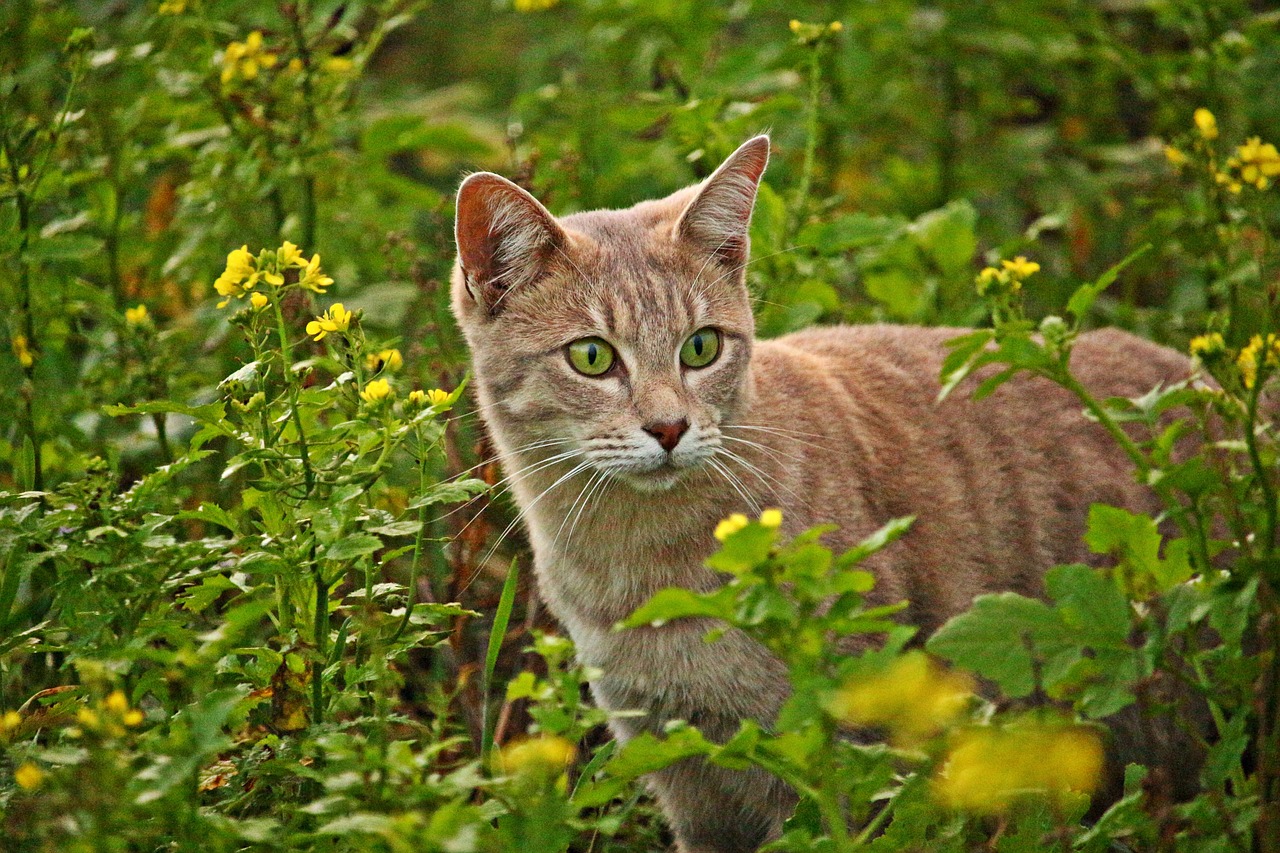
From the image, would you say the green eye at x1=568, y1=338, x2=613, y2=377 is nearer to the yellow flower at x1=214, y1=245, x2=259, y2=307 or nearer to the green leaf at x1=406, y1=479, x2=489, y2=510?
the green leaf at x1=406, y1=479, x2=489, y2=510

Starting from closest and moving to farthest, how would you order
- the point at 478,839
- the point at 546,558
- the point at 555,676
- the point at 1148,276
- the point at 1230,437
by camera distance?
the point at 478,839, the point at 555,676, the point at 1230,437, the point at 546,558, the point at 1148,276

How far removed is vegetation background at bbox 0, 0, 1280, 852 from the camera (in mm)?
1798

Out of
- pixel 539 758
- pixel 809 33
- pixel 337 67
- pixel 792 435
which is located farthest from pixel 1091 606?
pixel 337 67

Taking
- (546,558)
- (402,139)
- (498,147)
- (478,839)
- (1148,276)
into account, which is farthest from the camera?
(498,147)

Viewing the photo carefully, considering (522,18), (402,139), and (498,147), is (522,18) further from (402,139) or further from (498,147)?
(402,139)

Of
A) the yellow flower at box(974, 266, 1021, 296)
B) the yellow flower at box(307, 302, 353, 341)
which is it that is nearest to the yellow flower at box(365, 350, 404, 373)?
the yellow flower at box(307, 302, 353, 341)

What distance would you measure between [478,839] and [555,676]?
26cm

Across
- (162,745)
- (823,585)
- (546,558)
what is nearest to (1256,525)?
(823,585)

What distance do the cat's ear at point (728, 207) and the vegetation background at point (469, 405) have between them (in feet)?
1.35

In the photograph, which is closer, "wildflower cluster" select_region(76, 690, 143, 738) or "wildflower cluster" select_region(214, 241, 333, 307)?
"wildflower cluster" select_region(76, 690, 143, 738)

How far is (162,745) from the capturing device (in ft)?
5.54

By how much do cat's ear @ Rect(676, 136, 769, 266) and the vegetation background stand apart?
412 millimetres

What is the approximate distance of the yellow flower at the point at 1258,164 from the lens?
2486 millimetres

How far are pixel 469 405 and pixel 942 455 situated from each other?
1.42 m
